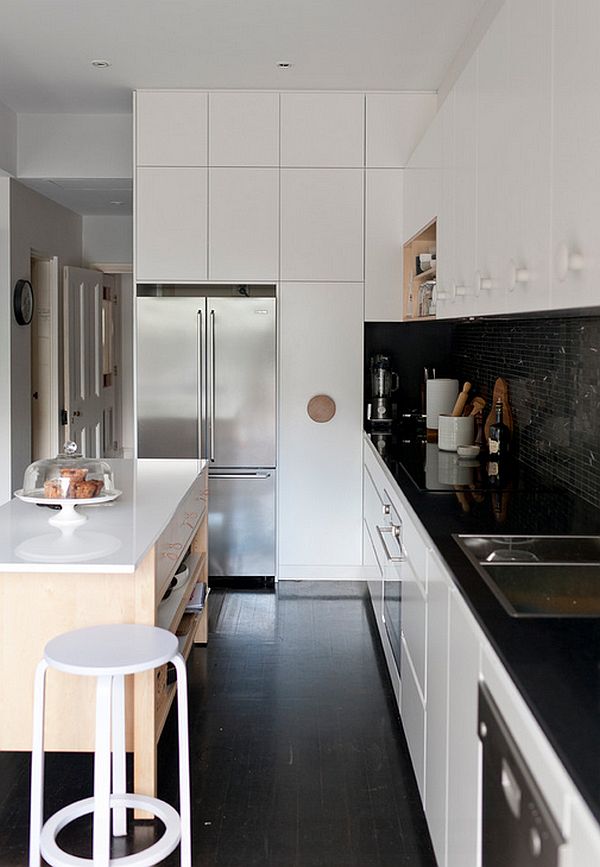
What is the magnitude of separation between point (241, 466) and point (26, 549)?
2.91m

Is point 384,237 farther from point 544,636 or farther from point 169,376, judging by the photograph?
point 544,636

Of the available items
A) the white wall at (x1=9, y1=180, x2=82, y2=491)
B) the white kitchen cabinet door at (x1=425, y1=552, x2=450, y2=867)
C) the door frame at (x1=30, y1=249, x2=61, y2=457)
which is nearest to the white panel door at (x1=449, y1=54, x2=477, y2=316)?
the white kitchen cabinet door at (x1=425, y1=552, x2=450, y2=867)

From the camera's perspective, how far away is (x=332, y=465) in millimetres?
5469

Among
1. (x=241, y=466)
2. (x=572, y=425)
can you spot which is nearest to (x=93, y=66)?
(x=241, y=466)

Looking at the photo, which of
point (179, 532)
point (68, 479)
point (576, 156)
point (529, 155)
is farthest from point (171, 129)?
point (576, 156)

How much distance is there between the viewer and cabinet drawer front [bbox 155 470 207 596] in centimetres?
290

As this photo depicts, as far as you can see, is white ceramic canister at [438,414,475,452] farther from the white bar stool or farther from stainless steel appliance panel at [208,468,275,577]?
the white bar stool

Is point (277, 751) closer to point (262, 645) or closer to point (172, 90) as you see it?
point (262, 645)

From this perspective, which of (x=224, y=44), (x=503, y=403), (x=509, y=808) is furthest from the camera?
(x=224, y=44)

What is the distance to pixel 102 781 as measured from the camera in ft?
Answer: 7.53

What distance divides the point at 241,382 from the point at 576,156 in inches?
139

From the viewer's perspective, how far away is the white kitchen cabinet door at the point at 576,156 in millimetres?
1883

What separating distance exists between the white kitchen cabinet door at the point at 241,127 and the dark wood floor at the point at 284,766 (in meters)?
2.57

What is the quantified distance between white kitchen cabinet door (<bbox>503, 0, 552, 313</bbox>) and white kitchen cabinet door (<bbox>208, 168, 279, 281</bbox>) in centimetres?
275
